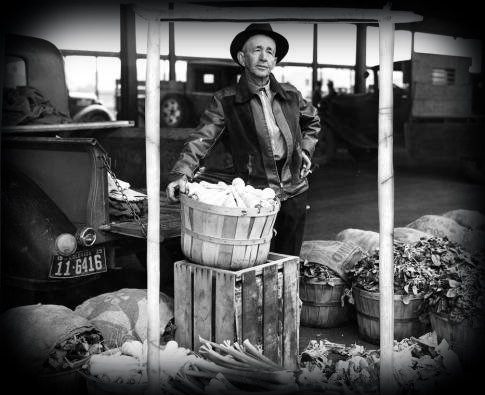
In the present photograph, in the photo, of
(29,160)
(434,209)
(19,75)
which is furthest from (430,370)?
(434,209)

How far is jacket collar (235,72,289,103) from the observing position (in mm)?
4211

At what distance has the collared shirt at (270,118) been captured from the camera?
4234 millimetres

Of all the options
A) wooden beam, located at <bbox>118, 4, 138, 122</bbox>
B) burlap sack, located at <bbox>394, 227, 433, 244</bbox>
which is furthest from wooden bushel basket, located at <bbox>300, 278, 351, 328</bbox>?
wooden beam, located at <bbox>118, 4, 138, 122</bbox>

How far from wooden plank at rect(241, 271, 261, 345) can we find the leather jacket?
0.90m

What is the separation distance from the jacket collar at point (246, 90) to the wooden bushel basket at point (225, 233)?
3.04 ft

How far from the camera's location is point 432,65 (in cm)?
1463

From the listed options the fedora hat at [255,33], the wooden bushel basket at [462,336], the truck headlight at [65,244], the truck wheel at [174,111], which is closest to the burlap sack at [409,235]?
the wooden bushel basket at [462,336]

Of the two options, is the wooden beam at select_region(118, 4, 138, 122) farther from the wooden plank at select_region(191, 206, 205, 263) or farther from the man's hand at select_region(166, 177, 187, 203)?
the wooden plank at select_region(191, 206, 205, 263)

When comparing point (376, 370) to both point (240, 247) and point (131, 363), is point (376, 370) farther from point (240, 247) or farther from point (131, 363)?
point (131, 363)

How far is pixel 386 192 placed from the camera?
3088 millimetres

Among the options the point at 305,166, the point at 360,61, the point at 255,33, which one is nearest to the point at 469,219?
the point at 305,166

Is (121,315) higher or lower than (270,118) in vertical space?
lower

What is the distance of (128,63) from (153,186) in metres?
7.52

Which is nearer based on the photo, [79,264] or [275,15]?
[275,15]
